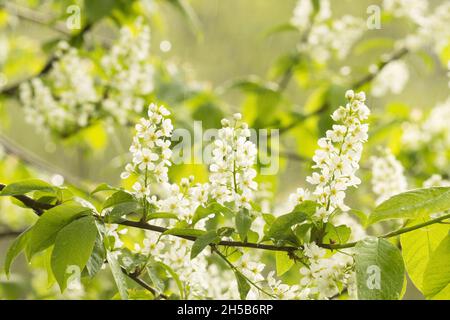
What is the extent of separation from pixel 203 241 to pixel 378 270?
0.15 meters

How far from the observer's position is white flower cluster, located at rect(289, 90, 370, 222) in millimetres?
629

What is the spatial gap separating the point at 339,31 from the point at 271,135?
34cm

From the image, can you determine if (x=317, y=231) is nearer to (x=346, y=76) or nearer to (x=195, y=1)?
(x=346, y=76)

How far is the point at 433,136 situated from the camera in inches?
71.3

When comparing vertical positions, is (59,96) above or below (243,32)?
below

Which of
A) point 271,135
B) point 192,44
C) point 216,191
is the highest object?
point 192,44

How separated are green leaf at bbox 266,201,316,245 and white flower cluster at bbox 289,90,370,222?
1cm

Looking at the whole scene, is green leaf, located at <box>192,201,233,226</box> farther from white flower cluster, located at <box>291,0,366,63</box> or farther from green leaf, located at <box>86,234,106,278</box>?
white flower cluster, located at <box>291,0,366,63</box>

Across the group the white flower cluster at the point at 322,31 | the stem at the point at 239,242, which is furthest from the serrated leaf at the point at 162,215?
the white flower cluster at the point at 322,31

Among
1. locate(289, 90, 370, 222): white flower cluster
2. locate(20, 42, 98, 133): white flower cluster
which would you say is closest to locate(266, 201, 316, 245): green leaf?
Answer: locate(289, 90, 370, 222): white flower cluster

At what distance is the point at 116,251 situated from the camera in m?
0.70

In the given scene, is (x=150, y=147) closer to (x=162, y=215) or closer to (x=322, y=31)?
(x=162, y=215)

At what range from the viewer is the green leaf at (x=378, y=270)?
547 mm
